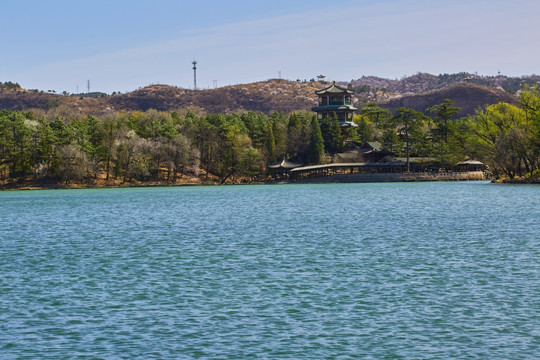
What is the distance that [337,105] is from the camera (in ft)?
433

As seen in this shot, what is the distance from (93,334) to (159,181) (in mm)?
97709

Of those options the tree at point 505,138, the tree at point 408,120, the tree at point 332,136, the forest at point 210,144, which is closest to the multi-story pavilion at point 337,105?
the forest at point 210,144

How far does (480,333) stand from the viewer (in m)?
15.4

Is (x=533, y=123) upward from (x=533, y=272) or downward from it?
upward

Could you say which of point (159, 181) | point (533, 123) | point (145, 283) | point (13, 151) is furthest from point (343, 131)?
point (145, 283)

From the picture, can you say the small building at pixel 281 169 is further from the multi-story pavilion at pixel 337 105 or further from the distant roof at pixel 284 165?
the multi-story pavilion at pixel 337 105

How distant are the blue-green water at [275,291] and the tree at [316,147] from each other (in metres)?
75.8

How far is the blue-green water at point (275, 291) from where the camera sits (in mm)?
14945

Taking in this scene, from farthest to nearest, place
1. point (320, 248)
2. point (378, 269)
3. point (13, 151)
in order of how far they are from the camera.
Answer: point (13, 151) < point (320, 248) < point (378, 269)

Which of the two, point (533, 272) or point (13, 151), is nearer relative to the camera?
point (533, 272)

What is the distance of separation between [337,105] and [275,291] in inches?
4474

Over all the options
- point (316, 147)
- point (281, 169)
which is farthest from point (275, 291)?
point (316, 147)

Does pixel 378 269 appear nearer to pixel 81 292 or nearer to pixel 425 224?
pixel 81 292

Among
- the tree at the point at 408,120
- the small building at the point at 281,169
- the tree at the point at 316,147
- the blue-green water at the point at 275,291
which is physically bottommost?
the blue-green water at the point at 275,291
